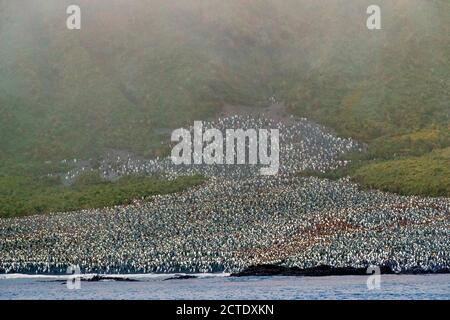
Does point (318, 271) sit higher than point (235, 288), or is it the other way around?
point (318, 271)

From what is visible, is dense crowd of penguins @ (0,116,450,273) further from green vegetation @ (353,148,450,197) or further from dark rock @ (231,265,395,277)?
green vegetation @ (353,148,450,197)

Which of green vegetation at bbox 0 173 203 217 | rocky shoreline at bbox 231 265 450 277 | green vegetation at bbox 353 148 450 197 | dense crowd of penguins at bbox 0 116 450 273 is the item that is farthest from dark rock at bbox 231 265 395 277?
green vegetation at bbox 0 173 203 217

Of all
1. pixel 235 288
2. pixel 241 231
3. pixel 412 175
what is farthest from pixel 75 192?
pixel 235 288

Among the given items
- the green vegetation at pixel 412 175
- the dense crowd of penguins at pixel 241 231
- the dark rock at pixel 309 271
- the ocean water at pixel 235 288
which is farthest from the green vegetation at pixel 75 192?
the dark rock at pixel 309 271

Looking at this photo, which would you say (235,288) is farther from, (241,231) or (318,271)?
(241,231)

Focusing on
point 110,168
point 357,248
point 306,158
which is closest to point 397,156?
point 306,158

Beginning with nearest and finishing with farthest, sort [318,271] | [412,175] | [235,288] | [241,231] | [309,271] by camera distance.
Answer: [235,288] < [318,271] < [309,271] < [241,231] < [412,175]
